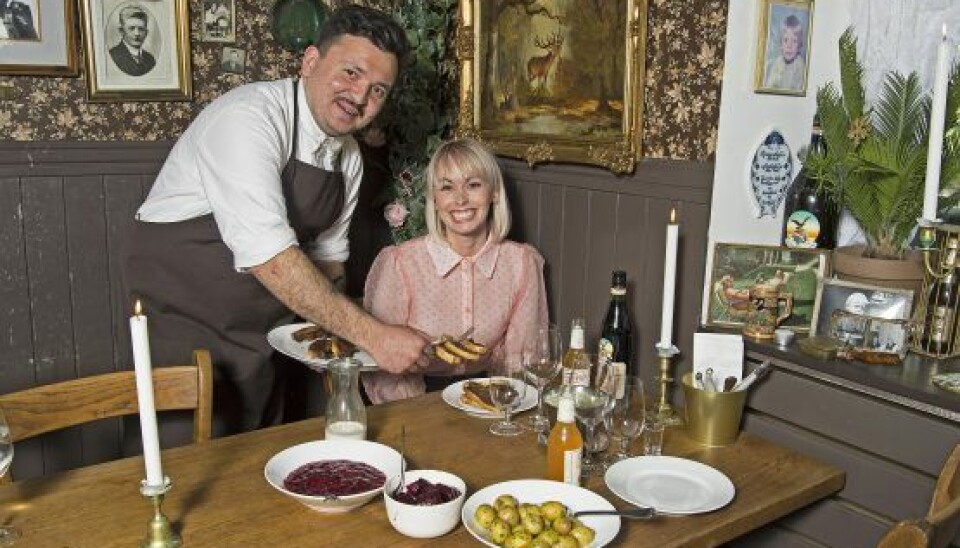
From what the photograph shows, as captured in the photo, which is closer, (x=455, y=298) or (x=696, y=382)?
(x=696, y=382)

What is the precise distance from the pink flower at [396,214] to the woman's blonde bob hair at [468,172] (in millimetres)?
559

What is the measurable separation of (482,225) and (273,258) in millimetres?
790

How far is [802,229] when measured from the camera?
219 cm

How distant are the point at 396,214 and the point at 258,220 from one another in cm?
115

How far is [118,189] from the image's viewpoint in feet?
8.88

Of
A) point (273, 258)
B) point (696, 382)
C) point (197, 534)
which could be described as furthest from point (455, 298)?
point (197, 534)

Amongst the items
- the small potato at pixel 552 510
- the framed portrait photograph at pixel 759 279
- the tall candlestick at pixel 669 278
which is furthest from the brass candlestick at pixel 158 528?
the framed portrait photograph at pixel 759 279

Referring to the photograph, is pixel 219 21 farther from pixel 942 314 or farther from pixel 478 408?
pixel 942 314

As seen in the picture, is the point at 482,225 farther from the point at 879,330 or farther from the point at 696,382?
the point at 879,330

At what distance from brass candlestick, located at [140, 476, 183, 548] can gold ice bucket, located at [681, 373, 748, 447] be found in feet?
3.67

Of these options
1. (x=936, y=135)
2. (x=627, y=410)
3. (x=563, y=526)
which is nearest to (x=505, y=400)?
(x=627, y=410)

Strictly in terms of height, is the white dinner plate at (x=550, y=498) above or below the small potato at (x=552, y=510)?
below

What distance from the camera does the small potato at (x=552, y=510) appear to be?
1.36 meters

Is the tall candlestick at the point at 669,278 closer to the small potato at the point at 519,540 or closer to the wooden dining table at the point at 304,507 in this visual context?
the wooden dining table at the point at 304,507
